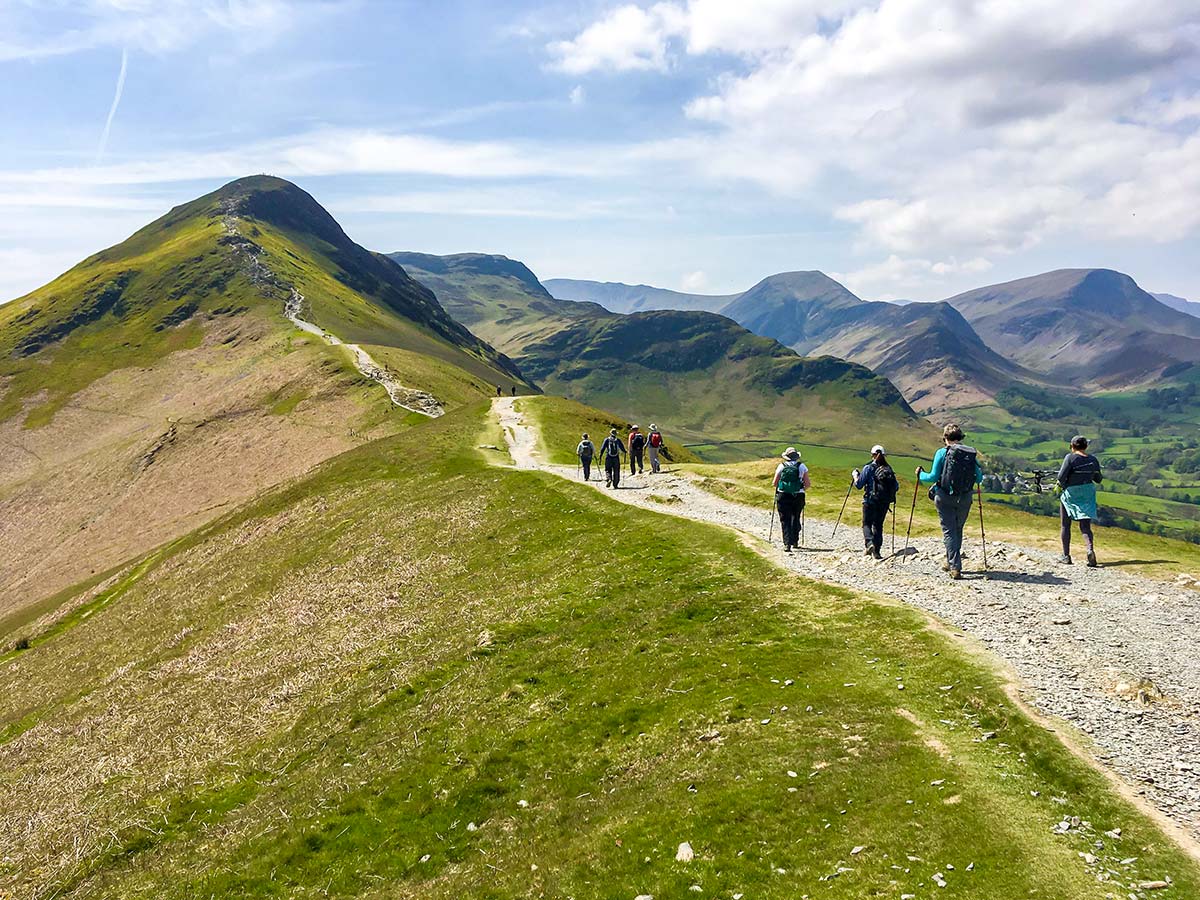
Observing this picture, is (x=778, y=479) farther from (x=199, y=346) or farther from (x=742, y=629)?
(x=199, y=346)

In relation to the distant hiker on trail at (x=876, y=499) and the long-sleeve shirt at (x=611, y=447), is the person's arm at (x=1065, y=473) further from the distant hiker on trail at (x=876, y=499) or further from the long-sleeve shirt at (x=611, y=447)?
the long-sleeve shirt at (x=611, y=447)

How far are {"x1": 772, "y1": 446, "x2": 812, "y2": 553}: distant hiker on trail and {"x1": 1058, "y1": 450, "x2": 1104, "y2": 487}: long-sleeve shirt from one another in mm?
9903

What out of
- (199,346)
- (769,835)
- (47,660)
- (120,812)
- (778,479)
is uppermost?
(199,346)

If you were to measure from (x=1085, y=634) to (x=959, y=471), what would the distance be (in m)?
7.05

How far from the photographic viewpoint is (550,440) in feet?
254

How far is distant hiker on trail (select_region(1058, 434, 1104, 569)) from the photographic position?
2667cm

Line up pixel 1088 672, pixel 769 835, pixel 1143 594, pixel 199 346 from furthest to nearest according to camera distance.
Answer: pixel 199 346 < pixel 1143 594 < pixel 1088 672 < pixel 769 835

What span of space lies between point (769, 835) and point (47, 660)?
5853 cm

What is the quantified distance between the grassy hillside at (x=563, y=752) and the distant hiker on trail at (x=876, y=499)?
16.0ft

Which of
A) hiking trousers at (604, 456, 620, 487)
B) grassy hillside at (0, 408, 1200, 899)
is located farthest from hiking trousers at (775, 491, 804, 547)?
hiking trousers at (604, 456, 620, 487)

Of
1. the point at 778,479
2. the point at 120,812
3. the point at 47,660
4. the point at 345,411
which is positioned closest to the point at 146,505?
the point at 345,411

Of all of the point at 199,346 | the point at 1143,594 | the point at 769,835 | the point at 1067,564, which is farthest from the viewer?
the point at 199,346

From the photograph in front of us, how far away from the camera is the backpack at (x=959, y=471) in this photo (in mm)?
24922

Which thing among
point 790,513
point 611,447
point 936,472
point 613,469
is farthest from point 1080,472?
point 611,447
